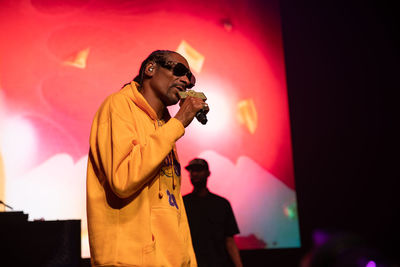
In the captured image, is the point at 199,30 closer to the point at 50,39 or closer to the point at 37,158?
the point at 50,39

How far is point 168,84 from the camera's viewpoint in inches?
67.1

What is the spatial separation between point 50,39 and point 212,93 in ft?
5.33

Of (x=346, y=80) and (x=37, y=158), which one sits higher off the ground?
(x=346, y=80)

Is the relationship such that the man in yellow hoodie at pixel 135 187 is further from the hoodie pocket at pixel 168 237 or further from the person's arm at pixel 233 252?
the person's arm at pixel 233 252

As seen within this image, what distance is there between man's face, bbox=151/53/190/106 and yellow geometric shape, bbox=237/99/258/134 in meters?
2.41

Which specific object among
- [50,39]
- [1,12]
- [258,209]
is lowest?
[258,209]

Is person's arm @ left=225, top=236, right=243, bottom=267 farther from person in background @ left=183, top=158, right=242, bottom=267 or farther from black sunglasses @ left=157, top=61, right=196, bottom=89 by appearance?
black sunglasses @ left=157, top=61, right=196, bottom=89

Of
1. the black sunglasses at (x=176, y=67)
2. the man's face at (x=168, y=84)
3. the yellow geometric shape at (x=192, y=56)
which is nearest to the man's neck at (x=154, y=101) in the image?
the man's face at (x=168, y=84)

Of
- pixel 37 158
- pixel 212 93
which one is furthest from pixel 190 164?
pixel 37 158

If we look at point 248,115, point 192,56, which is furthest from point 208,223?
point 192,56

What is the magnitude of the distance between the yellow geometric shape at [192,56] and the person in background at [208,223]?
1.01 m

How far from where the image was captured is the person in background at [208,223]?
11.0 ft

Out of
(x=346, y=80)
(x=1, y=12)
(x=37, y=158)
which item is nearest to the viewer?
(x=37, y=158)

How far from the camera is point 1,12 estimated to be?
12.5 ft
